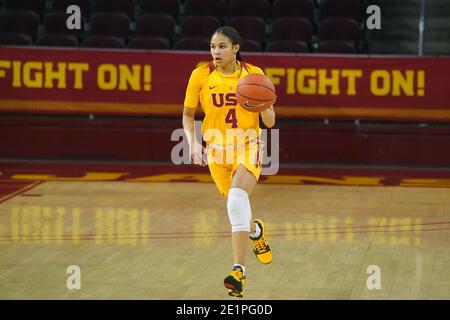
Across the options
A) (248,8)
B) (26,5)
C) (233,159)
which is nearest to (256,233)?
(233,159)

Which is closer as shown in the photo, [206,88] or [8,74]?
[206,88]

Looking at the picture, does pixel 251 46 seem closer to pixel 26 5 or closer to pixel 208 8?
pixel 208 8

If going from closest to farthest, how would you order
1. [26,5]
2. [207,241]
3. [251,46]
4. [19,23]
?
[207,241]
[251,46]
[19,23]
[26,5]

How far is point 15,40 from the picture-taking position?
55.2 ft

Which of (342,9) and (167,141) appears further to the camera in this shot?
(342,9)

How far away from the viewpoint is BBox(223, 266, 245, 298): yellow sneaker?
24.1 ft

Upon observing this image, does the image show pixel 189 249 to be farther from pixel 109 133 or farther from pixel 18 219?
pixel 109 133

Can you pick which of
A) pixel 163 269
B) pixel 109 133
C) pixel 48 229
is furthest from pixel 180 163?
pixel 163 269

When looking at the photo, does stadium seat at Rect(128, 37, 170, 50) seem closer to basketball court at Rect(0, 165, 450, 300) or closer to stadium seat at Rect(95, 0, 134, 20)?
stadium seat at Rect(95, 0, 134, 20)

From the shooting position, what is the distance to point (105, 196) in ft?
42.3

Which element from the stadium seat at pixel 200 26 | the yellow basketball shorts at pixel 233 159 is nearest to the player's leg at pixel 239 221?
the yellow basketball shorts at pixel 233 159

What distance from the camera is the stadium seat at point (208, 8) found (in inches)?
683

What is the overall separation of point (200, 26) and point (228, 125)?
30.2 ft

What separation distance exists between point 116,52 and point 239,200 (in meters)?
8.42
